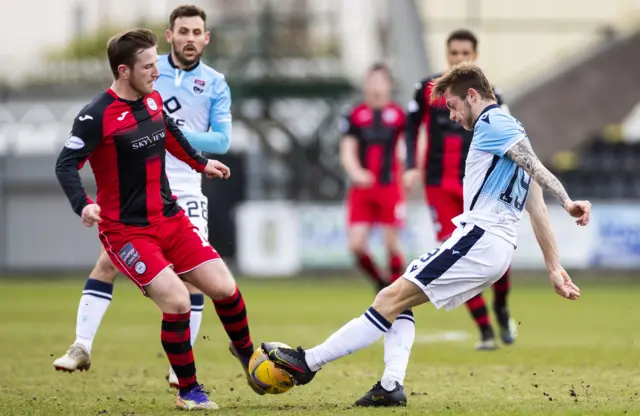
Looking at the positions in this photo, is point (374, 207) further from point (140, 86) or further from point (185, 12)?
point (140, 86)

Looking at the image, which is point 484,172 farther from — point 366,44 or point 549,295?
point 366,44

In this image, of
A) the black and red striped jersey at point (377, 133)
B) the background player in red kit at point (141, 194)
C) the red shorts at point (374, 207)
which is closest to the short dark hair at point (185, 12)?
the background player in red kit at point (141, 194)

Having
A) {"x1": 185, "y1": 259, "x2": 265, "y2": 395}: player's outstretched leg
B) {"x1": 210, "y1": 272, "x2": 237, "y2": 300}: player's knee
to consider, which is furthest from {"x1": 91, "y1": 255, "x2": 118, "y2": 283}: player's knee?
{"x1": 210, "y1": 272, "x2": 237, "y2": 300}: player's knee

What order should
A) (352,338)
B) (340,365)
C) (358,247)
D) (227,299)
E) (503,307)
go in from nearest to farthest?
1. (352,338)
2. (227,299)
3. (340,365)
4. (503,307)
5. (358,247)

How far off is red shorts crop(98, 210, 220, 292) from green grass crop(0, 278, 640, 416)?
2.72ft

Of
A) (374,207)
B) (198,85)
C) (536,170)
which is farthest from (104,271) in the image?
(374,207)

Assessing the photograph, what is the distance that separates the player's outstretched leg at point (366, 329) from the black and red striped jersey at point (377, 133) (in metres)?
8.39

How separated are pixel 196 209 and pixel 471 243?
239cm

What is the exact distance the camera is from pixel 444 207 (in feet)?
35.2

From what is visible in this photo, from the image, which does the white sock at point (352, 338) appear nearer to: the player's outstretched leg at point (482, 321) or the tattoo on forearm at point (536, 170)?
the tattoo on forearm at point (536, 170)

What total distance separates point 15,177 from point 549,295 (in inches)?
687

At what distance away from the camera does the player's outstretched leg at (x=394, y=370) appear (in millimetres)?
6938

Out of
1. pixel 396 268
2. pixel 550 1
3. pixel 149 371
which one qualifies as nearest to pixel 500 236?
pixel 149 371

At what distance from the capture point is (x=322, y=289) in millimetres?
20953
